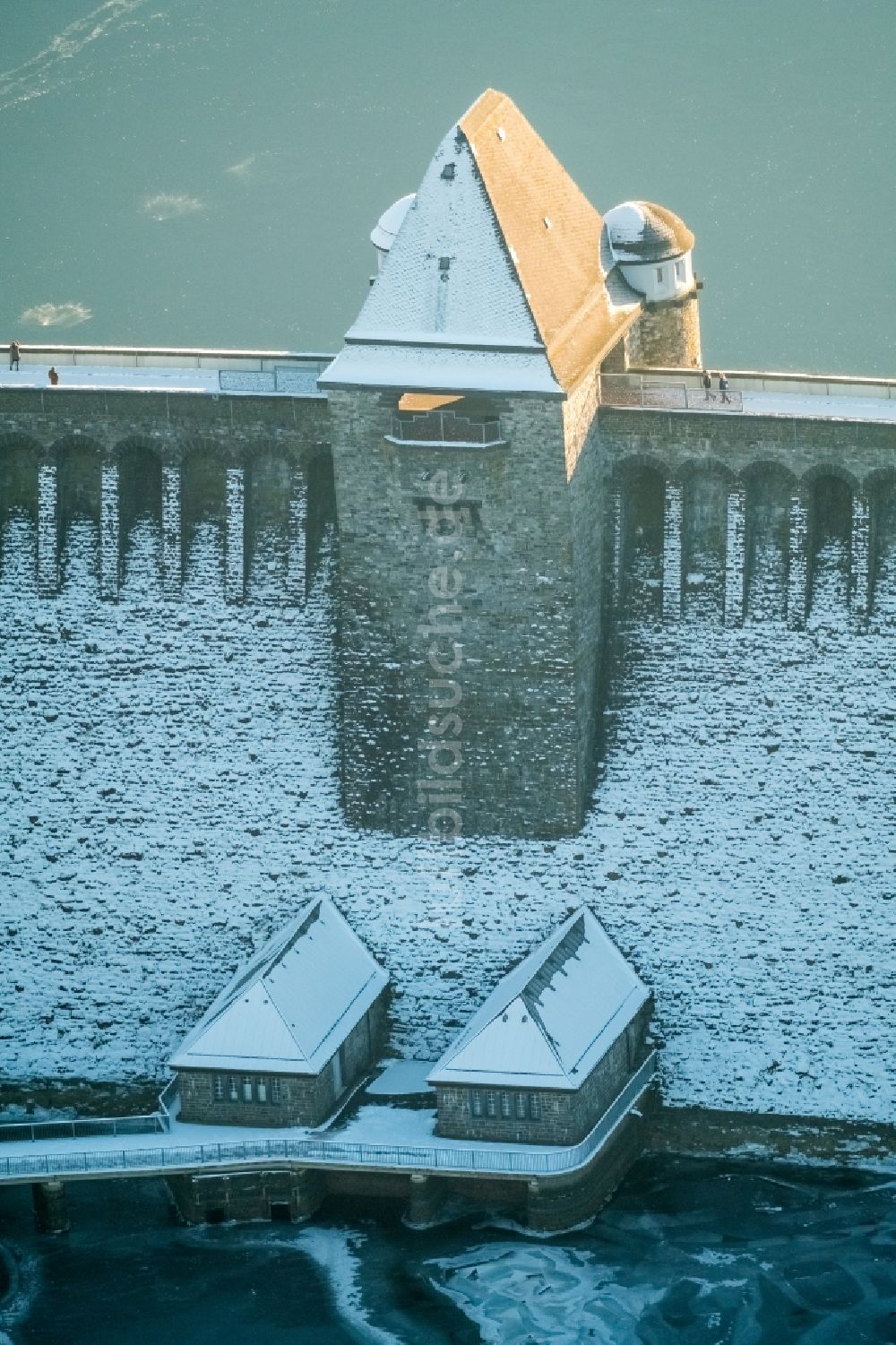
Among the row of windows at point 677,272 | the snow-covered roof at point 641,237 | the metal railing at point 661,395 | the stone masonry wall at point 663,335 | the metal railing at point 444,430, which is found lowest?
the metal railing at point 444,430

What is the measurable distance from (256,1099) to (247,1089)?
333 millimetres

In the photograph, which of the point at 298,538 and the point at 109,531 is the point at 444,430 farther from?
the point at 109,531

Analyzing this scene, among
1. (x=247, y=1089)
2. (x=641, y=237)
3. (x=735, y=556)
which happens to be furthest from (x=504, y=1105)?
(x=641, y=237)

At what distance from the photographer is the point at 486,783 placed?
220 feet

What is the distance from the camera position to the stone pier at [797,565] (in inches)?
2569

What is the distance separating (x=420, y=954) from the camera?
68.8 m

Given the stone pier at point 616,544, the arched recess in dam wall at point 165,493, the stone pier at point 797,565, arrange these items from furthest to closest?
the arched recess in dam wall at point 165,493
the stone pier at point 616,544
the stone pier at point 797,565

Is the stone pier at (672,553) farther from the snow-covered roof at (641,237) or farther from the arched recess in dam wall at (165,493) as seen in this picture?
the arched recess in dam wall at (165,493)

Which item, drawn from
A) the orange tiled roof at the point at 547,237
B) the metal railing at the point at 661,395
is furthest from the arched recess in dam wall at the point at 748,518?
the orange tiled roof at the point at 547,237

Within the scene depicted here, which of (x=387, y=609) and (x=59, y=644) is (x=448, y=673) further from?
(x=59, y=644)

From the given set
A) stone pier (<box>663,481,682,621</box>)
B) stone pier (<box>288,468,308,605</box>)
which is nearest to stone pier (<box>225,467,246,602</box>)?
stone pier (<box>288,468,308,605</box>)

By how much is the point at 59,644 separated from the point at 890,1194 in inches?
914

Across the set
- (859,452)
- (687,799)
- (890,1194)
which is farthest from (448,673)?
(890,1194)

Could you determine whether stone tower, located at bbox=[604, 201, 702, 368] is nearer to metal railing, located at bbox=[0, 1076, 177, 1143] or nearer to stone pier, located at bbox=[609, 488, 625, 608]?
stone pier, located at bbox=[609, 488, 625, 608]
